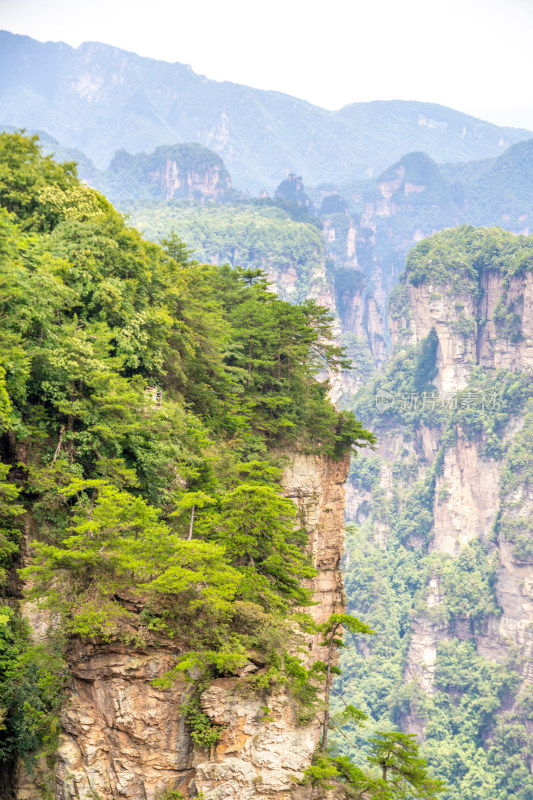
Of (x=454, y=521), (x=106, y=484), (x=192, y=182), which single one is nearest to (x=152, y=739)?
(x=106, y=484)

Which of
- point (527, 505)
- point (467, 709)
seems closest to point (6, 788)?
point (467, 709)

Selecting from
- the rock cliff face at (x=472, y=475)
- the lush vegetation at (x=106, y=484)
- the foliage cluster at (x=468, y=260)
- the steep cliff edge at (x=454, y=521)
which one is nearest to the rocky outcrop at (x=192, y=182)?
the steep cliff edge at (x=454, y=521)

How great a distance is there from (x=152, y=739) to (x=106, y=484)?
5.18m

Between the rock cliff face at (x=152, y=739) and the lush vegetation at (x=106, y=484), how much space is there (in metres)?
0.37

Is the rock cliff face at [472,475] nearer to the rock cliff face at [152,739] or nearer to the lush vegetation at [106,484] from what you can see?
the lush vegetation at [106,484]

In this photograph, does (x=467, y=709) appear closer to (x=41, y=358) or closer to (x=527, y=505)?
(x=527, y=505)

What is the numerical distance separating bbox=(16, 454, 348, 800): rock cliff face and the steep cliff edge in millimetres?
47749

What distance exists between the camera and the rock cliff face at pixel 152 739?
54.5 feet

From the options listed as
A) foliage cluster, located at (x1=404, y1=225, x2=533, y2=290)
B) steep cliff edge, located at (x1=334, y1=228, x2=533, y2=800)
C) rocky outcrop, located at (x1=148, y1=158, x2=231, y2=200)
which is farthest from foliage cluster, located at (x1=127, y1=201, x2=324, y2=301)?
rocky outcrop, located at (x1=148, y1=158, x2=231, y2=200)

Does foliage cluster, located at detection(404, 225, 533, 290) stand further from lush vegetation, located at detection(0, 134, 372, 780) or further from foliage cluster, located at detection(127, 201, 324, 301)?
lush vegetation, located at detection(0, 134, 372, 780)

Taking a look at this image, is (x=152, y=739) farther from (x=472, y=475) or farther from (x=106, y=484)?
(x=472, y=475)

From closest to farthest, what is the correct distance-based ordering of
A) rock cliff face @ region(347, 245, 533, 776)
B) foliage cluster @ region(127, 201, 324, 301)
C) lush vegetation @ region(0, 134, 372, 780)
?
lush vegetation @ region(0, 134, 372, 780) < rock cliff face @ region(347, 245, 533, 776) < foliage cluster @ region(127, 201, 324, 301)

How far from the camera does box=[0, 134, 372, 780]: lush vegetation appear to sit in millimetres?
16859

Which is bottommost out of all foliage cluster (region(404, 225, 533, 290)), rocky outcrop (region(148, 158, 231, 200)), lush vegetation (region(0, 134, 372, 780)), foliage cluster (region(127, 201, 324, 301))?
lush vegetation (region(0, 134, 372, 780))
